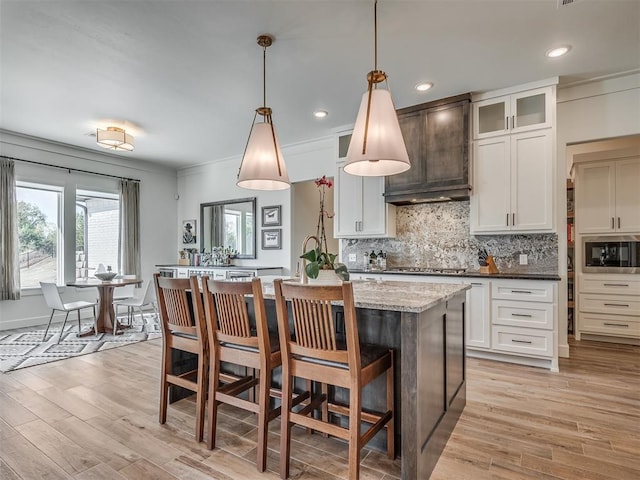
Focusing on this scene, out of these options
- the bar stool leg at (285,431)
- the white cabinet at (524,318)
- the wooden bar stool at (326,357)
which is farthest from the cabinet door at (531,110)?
the bar stool leg at (285,431)

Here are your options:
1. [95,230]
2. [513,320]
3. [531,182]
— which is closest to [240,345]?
[513,320]

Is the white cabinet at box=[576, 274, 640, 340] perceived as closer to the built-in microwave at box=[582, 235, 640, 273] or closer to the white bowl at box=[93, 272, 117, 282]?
the built-in microwave at box=[582, 235, 640, 273]

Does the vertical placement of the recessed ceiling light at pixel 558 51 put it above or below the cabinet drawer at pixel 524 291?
above

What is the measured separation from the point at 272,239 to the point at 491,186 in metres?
3.55

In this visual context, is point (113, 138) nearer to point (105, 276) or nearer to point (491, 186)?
point (105, 276)

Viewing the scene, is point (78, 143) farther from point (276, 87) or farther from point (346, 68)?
point (346, 68)

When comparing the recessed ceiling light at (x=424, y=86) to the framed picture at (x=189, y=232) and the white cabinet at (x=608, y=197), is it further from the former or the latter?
the framed picture at (x=189, y=232)

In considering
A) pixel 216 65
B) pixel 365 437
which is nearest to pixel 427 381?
pixel 365 437

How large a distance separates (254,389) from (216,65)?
2.80 metres

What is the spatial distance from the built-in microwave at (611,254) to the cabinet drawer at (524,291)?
1.77 metres

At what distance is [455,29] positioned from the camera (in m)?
2.73

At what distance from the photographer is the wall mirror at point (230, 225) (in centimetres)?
638

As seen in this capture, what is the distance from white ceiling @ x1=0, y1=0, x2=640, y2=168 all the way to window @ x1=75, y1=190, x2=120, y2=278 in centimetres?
199

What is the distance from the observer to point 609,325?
4.43 meters
